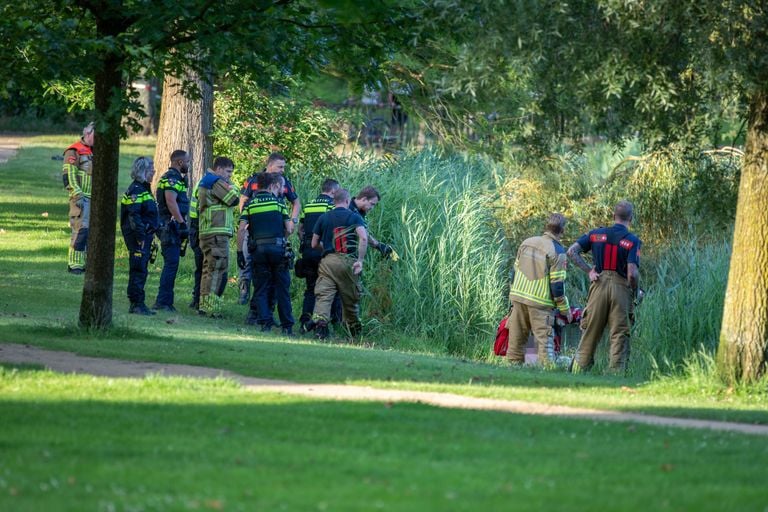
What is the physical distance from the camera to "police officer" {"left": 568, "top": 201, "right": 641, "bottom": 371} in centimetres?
1535

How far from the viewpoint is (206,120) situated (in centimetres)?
2209

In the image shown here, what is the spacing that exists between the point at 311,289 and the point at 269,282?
2.72ft

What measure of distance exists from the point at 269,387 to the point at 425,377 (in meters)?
1.97

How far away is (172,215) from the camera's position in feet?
53.4

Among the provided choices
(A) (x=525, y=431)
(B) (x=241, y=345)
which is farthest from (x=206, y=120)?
(A) (x=525, y=431)

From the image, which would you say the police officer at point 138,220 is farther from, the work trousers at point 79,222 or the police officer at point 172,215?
the work trousers at point 79,222

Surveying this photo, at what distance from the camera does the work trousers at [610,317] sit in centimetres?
1558

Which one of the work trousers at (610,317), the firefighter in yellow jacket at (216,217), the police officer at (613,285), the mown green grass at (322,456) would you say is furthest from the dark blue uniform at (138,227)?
the mown green grass at (322,456)

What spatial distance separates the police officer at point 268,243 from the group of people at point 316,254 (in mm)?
13

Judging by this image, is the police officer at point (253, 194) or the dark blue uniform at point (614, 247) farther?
the police officer at point (253, 194)

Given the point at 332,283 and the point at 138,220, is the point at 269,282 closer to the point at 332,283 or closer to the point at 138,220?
the point at 332,283

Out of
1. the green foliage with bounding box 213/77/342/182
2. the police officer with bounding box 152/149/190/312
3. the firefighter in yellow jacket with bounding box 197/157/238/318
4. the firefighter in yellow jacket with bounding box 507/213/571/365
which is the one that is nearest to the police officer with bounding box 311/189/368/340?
the firefighter in yellow jacket with bounding box 197/157/238/318

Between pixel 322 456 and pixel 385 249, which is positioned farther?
pixel 385 249

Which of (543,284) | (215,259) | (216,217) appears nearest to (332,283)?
(215,259)
